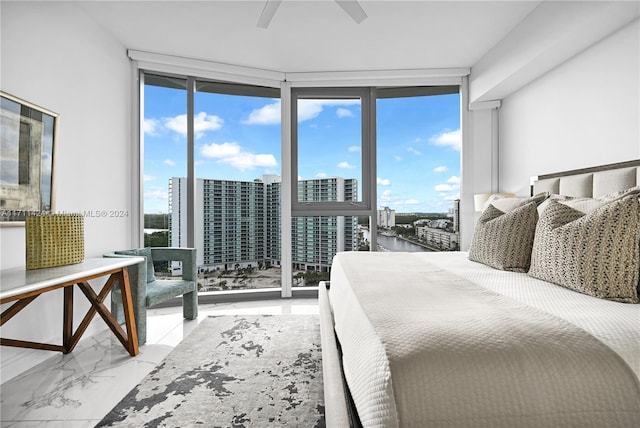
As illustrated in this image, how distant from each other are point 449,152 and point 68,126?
12.2 ft

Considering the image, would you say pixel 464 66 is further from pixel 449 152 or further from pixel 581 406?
pixel 581 406

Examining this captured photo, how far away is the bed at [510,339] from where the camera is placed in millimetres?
680

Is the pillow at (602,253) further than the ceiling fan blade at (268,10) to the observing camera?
No

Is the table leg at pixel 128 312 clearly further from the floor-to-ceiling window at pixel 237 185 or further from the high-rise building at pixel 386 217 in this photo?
the high-rise building at pixel 386 217

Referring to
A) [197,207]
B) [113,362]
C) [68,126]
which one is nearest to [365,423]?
[113,362]

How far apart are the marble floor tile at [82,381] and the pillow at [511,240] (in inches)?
84.4

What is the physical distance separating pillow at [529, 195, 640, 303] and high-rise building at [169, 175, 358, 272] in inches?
105

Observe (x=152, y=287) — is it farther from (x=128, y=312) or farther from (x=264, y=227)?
(x=264, y=227)

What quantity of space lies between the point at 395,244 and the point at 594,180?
214 centimetres

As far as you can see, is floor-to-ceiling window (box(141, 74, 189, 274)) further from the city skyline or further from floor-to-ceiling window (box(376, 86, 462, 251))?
floor-to-ceiling window (box(376, 86, 462, 251))

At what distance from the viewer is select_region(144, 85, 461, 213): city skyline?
3.76 metres

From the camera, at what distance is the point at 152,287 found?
2.58 m

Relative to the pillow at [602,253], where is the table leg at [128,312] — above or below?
below

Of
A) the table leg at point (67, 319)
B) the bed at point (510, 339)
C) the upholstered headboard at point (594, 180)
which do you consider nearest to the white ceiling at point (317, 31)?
the upholstered headboard at point (594, 180)
